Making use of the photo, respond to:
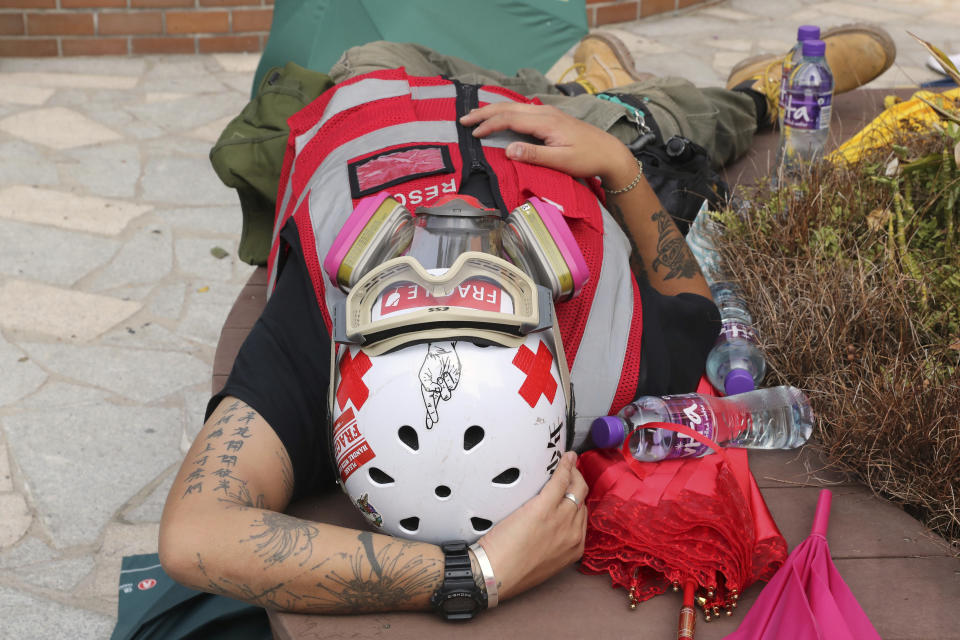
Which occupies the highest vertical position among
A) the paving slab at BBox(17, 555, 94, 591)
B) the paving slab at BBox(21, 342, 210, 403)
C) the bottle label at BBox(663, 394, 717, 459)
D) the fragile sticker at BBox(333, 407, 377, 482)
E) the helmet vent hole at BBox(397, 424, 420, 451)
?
the helmet vent hole at BBox(397, 424, 420, 451)

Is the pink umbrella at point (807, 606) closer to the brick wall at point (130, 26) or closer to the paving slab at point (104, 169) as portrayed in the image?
the paving slab at point (104, 169)

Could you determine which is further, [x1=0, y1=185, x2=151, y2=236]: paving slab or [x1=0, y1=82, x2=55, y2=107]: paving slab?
[x1=0, y1=82, x2=55, y2=107]: paving slab

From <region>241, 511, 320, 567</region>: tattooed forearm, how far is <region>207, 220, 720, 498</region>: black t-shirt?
0.81ft

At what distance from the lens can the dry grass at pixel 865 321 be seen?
7.42 ft

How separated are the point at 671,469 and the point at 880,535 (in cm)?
51

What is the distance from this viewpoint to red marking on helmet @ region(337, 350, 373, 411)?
6.35 ft

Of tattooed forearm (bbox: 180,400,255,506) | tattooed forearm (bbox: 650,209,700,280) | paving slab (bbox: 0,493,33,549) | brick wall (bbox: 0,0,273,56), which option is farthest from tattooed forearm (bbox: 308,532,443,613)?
brick wall (bbox: 0,0,273,56)

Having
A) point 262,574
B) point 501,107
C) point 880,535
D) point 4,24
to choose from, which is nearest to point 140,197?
point 4,24

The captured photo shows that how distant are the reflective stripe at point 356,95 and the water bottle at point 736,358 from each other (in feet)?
4.12

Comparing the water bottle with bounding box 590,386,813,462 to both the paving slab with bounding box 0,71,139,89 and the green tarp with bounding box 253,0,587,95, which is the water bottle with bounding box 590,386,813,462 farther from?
the paving slab with bounding box 0,71,139,89

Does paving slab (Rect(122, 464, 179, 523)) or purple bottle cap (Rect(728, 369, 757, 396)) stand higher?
purple bottle cap (Rect(728, 369, 757, 396))

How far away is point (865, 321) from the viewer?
8.56 feet

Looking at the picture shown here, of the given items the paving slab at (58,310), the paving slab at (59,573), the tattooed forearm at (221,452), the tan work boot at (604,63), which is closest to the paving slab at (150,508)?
the paving slab at (59,573)

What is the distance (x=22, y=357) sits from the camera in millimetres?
4051
